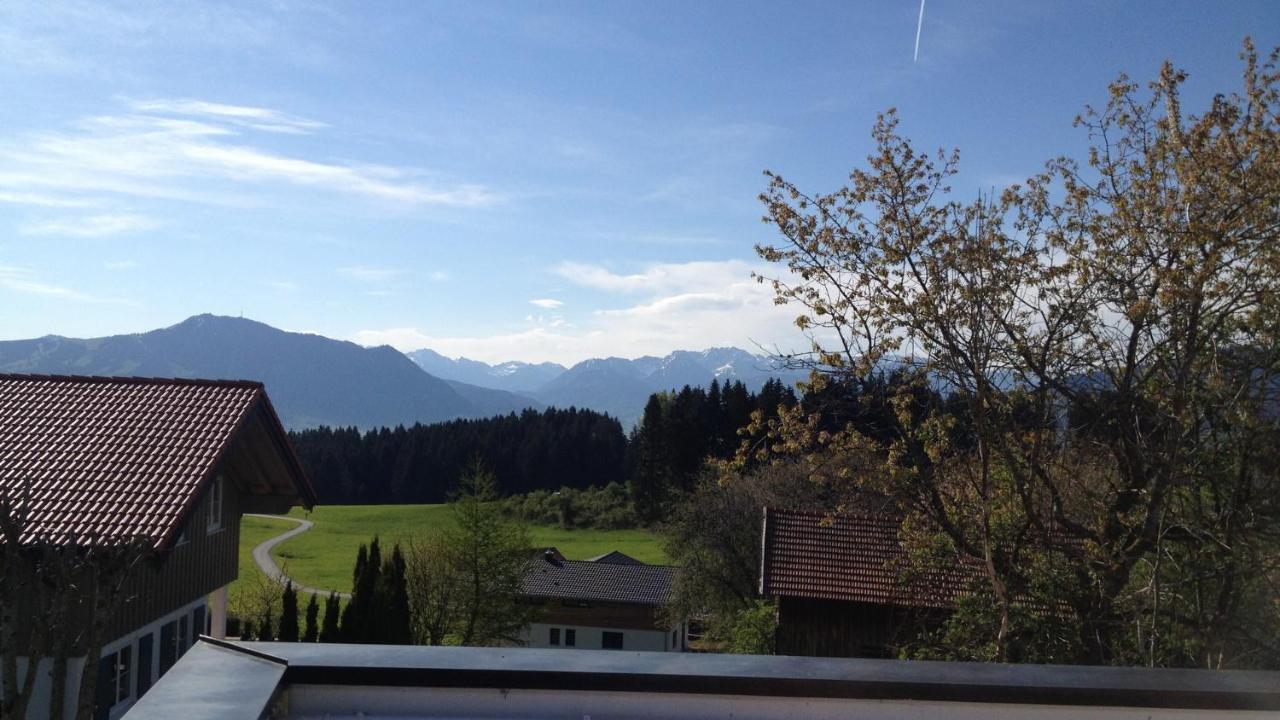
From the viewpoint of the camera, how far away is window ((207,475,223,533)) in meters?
14.6

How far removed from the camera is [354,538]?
62688mm

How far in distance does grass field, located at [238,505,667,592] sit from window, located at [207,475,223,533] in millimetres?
32282

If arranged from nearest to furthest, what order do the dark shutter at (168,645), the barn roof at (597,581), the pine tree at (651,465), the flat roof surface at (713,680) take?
the flat roof surface at (713,680), the dark shutter at (168,645), the barn roof at (597,581), the pine tree at (651,465)

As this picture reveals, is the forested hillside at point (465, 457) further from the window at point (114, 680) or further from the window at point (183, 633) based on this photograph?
the window at point (114, 680)

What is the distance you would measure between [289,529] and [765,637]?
174 feet

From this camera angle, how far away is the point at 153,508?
1174cm

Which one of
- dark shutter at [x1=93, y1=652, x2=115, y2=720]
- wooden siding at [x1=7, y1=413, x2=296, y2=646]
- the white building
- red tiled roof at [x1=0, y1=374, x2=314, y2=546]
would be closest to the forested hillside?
the white building

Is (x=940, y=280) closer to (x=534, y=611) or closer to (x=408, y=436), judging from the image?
(x=534, y=611)

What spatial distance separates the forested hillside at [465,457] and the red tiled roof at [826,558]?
200 ft

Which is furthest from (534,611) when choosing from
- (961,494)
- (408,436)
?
(408,436)

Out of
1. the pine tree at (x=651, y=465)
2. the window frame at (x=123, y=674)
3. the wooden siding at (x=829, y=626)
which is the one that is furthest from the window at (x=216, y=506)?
the pine tree at (x=651, y=465)

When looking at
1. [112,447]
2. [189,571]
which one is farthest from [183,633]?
A: [112,447]

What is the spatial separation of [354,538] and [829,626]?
49.8 m

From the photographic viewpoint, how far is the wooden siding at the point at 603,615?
40.3 m
